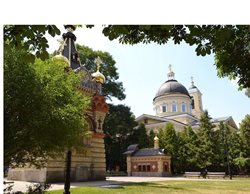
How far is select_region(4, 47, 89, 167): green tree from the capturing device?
5.73 meters

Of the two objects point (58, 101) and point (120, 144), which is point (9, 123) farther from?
point (120, 144)

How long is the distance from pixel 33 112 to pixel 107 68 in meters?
22.0

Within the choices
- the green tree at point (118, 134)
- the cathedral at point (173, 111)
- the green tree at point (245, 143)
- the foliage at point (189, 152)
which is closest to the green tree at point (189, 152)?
the foliage at point (189, 152)

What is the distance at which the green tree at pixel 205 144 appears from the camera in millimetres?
26484

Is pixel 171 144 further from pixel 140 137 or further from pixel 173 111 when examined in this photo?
pixel 173 111

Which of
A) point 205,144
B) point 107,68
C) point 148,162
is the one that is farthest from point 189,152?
point 107,68

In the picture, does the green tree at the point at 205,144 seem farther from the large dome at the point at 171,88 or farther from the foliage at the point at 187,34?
the foliage at the point at 187,34

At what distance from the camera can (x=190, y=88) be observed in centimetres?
5119

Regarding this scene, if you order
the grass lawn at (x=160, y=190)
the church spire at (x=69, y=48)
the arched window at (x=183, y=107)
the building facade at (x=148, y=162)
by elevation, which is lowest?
the grass lawn at (x=160, y=190)

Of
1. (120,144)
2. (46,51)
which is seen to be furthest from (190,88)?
(46,51)

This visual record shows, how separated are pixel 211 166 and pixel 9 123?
950 inches

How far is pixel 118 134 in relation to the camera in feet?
96.5

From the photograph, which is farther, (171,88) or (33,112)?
(171,88)

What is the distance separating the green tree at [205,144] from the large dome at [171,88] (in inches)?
473
